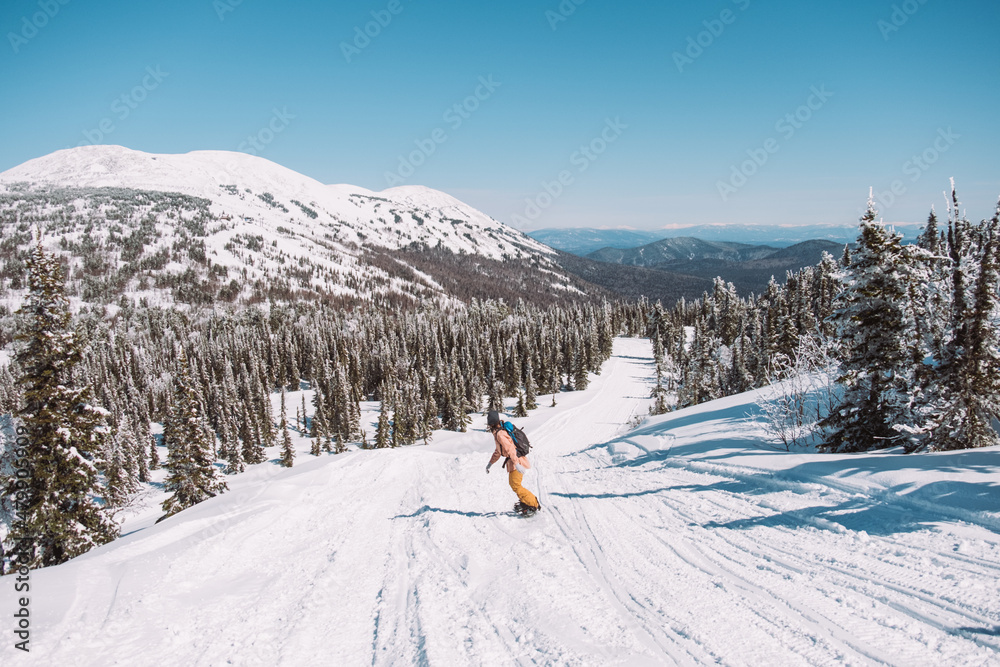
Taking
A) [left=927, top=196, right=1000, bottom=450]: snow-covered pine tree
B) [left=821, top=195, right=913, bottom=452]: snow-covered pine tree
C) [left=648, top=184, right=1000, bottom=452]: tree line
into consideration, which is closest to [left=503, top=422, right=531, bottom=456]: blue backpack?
[left=648, top=184, right=1000, bottom=452]: tree line

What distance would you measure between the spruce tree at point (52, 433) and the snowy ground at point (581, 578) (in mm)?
7944

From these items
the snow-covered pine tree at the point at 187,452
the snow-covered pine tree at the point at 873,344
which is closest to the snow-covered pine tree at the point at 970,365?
the snow-covered pine tree at the point at 873,344

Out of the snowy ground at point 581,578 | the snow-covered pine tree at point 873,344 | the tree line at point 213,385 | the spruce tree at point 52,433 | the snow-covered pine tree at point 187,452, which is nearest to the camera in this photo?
the snowy ground at point 581,578

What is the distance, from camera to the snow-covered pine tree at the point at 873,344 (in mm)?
13594

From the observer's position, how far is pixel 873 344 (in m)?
14.3

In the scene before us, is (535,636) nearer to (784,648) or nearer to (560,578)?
(560,578)

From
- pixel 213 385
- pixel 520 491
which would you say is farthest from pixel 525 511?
pixel 213 385

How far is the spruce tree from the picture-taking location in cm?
1412

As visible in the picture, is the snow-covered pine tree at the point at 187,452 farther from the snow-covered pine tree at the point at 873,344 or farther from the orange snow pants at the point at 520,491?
the snow-covered pine tree at the point at 873,344

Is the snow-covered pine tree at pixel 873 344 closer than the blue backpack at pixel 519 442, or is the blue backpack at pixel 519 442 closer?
the blue backpack at pixel 519 442

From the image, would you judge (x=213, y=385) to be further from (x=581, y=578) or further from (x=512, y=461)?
(x=581, y=578)

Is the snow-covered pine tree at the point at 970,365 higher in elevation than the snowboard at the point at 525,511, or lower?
higher

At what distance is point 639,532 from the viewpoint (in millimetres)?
7441

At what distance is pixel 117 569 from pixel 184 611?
1811 millimetres
